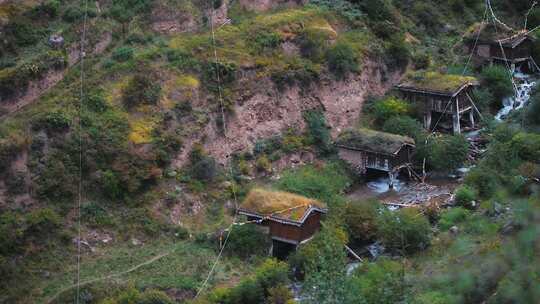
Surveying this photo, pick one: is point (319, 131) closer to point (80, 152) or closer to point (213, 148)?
point (213, 148)

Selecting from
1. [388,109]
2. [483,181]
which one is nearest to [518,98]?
[388,109]

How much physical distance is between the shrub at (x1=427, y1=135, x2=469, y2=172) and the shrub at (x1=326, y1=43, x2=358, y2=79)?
6085mm

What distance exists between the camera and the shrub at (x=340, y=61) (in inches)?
1544

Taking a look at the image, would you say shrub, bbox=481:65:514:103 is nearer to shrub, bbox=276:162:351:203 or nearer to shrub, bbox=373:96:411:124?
shrub, bbox=373:96:411:124

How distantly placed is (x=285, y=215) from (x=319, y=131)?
864 cm

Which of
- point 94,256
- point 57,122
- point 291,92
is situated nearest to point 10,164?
point 57,122

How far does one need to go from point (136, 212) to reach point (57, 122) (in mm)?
4513

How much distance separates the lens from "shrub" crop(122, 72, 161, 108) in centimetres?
3303

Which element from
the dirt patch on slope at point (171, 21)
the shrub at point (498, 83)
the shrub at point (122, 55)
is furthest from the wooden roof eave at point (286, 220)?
the shrub at point (498, 83)

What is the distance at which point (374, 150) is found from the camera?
34.8 meters

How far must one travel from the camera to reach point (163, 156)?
31.9 meters

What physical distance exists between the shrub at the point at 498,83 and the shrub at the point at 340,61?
674 cm

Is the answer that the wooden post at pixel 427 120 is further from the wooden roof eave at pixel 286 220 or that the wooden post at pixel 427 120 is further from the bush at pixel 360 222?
the wooden roof eave at pixel 286 220

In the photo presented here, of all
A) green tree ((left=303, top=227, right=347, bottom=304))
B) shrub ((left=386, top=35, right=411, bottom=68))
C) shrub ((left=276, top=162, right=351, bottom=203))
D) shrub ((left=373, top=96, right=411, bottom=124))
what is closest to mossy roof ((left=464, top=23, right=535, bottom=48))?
shrub ((left=386, top=35, right=411, bottom=68))
